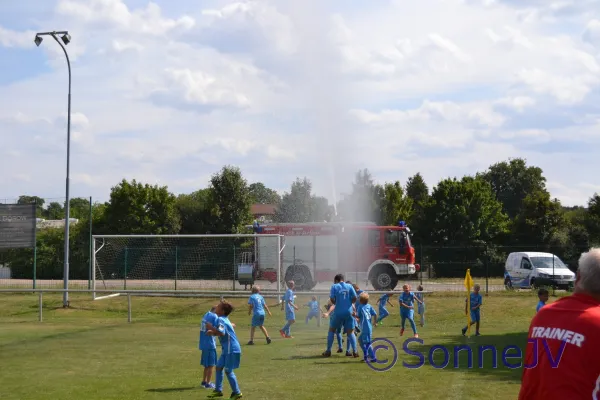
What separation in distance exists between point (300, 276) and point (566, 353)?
29.4 m

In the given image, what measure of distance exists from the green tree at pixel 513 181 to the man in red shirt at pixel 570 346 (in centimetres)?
8819

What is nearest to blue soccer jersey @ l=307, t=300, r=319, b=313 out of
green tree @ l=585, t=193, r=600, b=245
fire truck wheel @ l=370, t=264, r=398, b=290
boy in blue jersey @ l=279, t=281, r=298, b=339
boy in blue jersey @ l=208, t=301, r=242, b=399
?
boy in blue jersey @ l=279, t=281, r=298, b=339

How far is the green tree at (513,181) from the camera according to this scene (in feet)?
296

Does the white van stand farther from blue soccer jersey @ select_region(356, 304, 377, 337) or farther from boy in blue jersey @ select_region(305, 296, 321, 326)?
blue soccer jersey @ select_region(356, 304, 377, 337)

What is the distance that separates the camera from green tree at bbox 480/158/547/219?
9012 centimetres

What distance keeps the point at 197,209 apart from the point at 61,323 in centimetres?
4246

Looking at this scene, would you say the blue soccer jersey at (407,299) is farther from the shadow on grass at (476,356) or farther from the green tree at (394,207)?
the green tree at (394,207)

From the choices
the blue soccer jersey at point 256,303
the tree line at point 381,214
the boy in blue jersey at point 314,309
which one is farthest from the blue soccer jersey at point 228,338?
the tree line at point 381,214

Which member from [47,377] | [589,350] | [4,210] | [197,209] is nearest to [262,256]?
[4,210]

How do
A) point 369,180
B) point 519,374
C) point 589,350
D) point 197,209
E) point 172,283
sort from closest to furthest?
point 589,350
point 519,374
point 172,283
point 197,209
point 369,180

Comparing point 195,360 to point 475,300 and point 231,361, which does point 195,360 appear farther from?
point 475,300

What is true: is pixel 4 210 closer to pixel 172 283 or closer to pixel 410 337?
pixel 172 283

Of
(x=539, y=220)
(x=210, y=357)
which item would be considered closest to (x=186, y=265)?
(x=210, y=357)

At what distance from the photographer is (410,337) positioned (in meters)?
21.9
